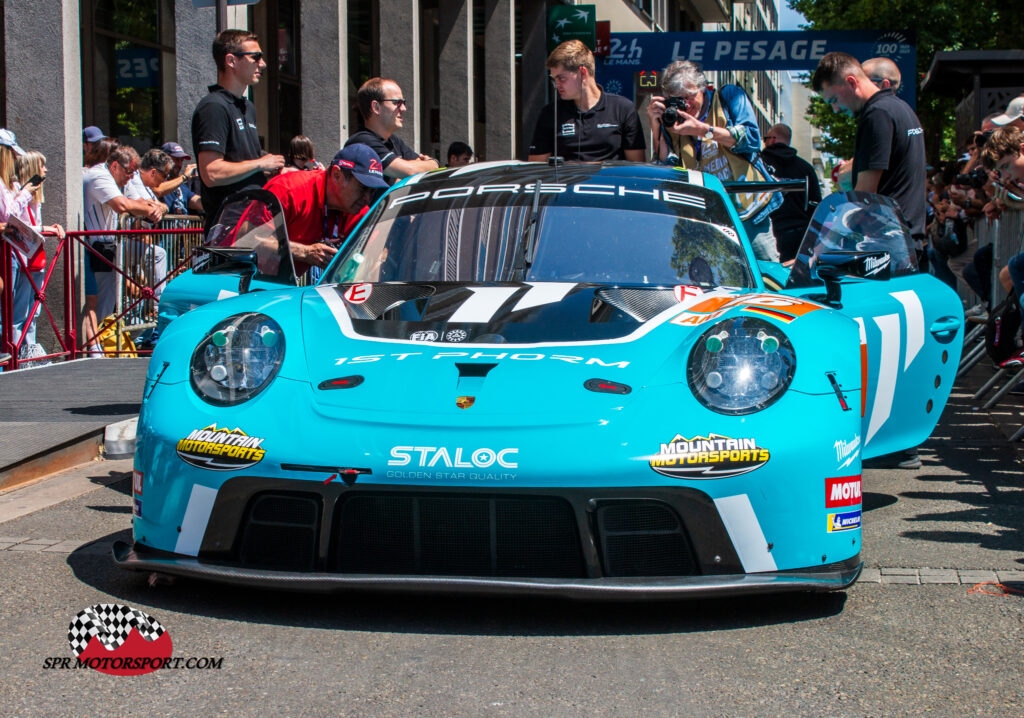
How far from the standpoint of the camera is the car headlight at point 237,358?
3.54 meters

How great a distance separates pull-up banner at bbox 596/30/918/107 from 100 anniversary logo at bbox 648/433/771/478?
23849 mm

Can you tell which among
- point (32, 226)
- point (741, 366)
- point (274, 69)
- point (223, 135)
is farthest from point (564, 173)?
point (274, 69)

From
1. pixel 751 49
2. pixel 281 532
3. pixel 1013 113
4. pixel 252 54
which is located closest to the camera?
pixel 281 532

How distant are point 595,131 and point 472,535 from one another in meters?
4.46

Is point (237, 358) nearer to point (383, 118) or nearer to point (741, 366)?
point (741, 366)

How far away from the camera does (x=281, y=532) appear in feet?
10.9

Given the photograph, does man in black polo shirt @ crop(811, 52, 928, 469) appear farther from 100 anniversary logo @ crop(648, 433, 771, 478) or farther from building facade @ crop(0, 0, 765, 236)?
building facade @ crop(0, 0, 765, 236)

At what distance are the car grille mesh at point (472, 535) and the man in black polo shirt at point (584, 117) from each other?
4216mm

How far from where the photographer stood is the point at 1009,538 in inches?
173

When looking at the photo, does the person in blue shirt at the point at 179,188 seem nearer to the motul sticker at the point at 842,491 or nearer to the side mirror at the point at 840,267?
the side mirror at the point at 840,267

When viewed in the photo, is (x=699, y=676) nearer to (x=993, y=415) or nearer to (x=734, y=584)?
(x=734, y=584)

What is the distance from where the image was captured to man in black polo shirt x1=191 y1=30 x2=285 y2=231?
6.60 m

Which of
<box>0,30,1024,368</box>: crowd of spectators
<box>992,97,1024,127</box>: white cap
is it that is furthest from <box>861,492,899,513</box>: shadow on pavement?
<box>992,97,1024,127</box>: white cap

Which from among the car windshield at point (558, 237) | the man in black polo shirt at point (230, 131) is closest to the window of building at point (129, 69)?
the man in black polo shirt at point (230, 131)
